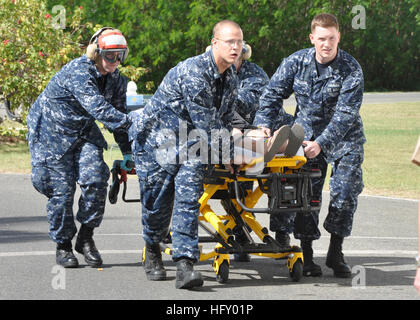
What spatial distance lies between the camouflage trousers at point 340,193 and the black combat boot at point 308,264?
2.7 inches

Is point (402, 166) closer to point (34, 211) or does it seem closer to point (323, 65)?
point (34, 211)

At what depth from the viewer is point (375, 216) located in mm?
10891

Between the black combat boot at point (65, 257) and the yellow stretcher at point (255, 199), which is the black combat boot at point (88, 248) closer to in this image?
the black combat boot at point (65, 257)

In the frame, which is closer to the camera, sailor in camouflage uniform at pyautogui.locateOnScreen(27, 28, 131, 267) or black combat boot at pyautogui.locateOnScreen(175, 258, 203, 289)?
black combat boot at pyautogui.locateOnScreen(175, 258, 203, 289)

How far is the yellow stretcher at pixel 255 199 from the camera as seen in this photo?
21.7ft

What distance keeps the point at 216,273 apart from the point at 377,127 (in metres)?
18.2

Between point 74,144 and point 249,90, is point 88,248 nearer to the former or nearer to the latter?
point 74,144

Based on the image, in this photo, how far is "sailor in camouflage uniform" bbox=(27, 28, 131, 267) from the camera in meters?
7.58

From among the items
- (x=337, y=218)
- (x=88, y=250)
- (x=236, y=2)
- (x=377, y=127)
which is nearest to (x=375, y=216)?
(x=337, y=218)

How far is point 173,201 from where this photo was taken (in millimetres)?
7121

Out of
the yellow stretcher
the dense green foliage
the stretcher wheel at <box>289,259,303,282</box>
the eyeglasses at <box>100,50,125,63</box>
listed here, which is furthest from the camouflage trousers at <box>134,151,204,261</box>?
the dense green foliage

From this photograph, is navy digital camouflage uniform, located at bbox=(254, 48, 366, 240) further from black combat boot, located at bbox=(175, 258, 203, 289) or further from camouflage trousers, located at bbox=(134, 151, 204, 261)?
black combat boot, located at bbox=(175, 258, 203, 289)

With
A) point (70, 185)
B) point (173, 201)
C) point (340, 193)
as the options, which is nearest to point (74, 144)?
point (70, 185)
